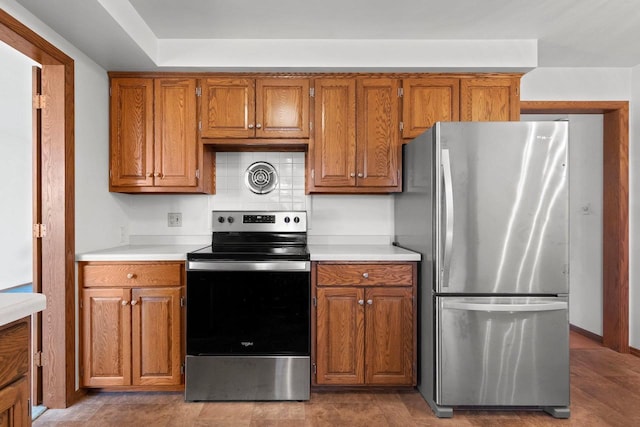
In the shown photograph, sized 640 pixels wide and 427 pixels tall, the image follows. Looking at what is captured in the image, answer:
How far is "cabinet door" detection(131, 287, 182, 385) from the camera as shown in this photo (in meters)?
2.47

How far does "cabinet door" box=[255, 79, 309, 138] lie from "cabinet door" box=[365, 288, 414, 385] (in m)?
1.27

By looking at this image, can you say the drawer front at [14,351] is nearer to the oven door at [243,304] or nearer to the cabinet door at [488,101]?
the oven door at [243,304]

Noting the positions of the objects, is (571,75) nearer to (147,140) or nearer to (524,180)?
(524,180)

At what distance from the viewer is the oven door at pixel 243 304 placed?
2436 millimetres

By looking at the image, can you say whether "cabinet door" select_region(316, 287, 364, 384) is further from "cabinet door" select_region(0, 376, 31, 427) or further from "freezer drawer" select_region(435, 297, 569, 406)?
"cabinet door" select_region(0, 376, 31, 427)

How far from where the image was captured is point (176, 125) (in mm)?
2826

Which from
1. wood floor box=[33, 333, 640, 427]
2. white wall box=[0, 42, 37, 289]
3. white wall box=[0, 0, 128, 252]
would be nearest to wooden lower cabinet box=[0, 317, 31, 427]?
wood floor box=[33, 333, 640, 427]

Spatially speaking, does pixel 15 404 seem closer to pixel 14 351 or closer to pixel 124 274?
pixel 14 351

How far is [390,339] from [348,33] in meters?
2.04

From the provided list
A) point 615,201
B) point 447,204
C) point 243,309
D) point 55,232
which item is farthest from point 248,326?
point 615,201

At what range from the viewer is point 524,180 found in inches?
86.3

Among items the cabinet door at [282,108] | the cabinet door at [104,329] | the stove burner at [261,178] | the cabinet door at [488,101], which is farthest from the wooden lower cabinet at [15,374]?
the cabinet door at [488,101]

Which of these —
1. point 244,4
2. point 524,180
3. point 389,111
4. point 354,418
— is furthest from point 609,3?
point 354,418

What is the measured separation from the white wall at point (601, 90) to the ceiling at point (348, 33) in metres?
0.35
